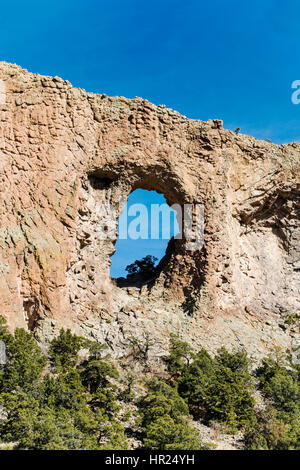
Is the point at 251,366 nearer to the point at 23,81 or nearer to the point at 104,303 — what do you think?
the point at 104,303

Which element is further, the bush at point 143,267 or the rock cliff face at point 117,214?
the bush at point 143,267

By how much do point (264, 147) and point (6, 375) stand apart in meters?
22.2

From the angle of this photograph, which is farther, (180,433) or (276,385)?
(276,385)

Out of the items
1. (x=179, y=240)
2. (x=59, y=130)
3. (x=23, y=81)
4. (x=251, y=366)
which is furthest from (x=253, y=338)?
(x=23, y=81)

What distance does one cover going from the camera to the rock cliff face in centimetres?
2247

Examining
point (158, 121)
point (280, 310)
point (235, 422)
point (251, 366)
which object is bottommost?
point (235, 422)

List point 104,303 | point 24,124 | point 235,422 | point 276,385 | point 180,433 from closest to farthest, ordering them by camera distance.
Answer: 1. point 180,433
2. point 235,422
3. point 276,385
4. point 24,124
5. point 104,303

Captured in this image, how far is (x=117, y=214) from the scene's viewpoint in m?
27.3

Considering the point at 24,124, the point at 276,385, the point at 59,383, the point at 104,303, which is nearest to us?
the point at 59,383

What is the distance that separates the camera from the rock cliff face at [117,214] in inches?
885

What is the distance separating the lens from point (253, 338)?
26203 mm

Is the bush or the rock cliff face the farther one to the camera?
the bush

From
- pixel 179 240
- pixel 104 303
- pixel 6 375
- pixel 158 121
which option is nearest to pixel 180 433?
pixel 6 375

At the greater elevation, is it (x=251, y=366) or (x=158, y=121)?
(x=158, y=121)
